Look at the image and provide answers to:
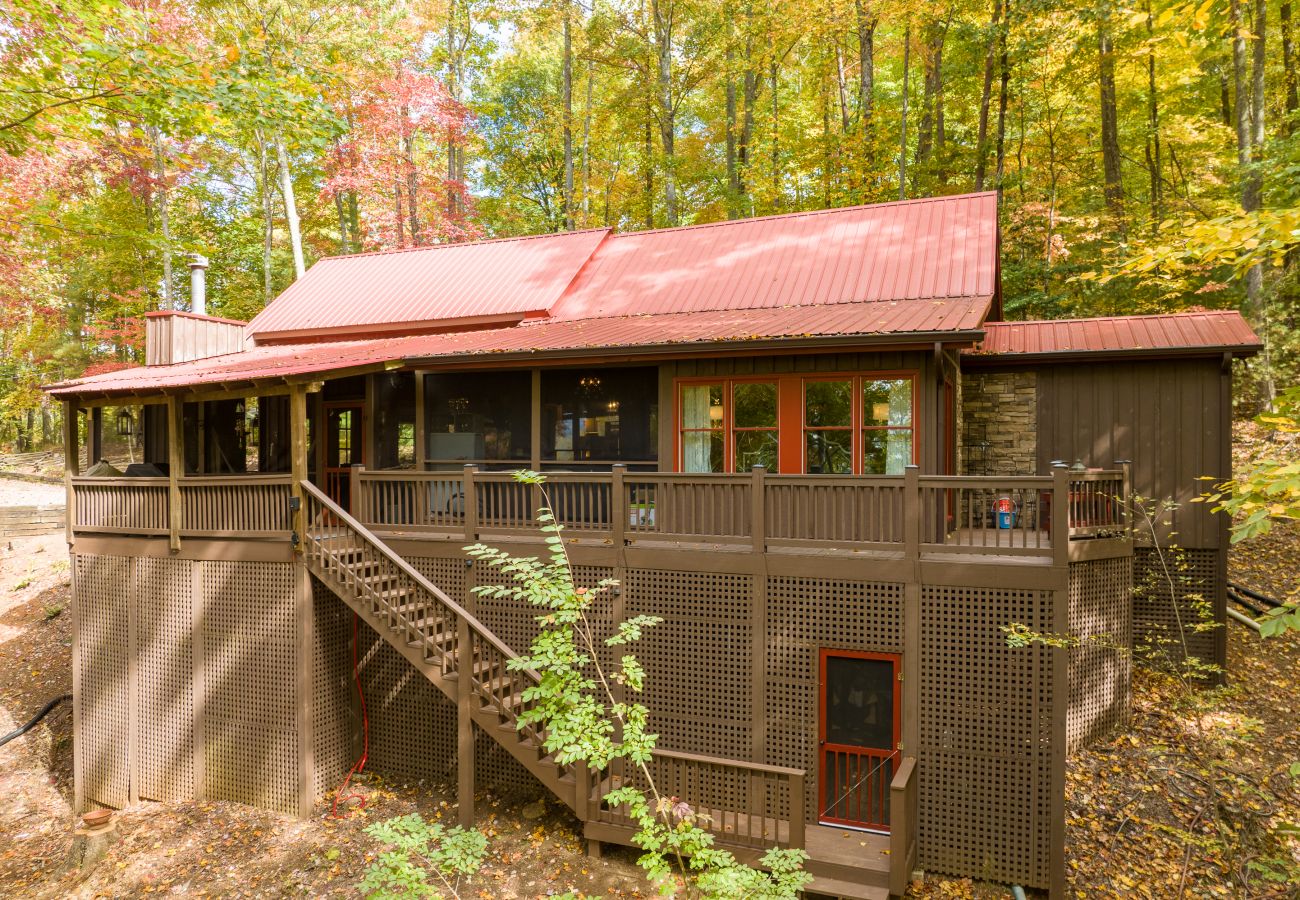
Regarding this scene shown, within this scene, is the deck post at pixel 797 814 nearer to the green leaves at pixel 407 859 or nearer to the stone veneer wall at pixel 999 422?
the green leaves at pixel 407 859

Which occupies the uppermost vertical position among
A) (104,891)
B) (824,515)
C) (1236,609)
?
(824,515)

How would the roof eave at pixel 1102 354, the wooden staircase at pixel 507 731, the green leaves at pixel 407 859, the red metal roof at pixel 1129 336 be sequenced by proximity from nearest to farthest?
the green leaves at pixel 407 859 → the wooden staircase at pixel 507 731 → the roof eave at pixel 1102 354 → the red metal roof at pixel 1129 336

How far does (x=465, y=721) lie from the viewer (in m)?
8.78

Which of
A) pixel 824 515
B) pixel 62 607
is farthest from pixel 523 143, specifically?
pixel 824 515

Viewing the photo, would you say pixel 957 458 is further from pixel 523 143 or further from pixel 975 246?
pixel 523 143

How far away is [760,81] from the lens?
79.3ft

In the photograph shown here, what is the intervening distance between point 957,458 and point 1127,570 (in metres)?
2.80

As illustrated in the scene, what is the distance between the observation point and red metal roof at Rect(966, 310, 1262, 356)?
9797mm

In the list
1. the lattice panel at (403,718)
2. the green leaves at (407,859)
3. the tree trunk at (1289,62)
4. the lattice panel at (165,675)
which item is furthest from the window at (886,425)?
the tree trunk at (1289,62)

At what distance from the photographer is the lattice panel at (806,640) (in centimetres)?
780

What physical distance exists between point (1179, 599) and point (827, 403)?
588 centimetres

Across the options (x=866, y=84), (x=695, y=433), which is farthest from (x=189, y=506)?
(x=866, y=84)

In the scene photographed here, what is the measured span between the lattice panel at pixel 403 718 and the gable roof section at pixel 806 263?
254 inches

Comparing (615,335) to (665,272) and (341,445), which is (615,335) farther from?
(341,445)
